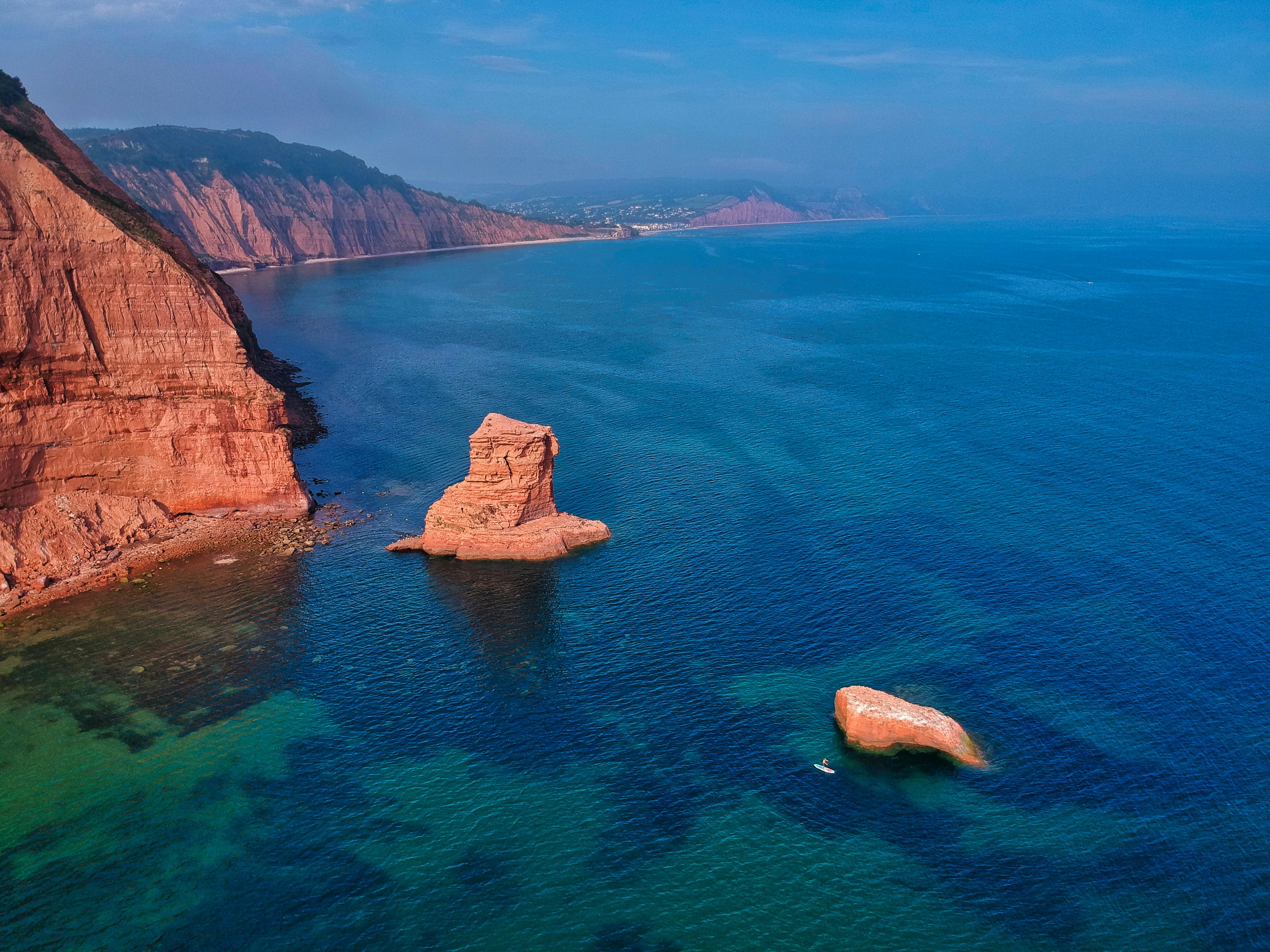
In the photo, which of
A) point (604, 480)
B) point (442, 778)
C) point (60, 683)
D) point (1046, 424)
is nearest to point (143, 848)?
point (442, 778)

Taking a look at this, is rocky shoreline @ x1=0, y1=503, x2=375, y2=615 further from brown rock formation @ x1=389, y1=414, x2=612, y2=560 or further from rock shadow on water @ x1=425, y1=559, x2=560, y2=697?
rock shadow on water @ x1=425, y1=559, x2=560, y2=697

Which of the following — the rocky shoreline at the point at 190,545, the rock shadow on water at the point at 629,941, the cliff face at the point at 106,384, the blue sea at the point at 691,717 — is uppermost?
the cliff face at the point at 106,384

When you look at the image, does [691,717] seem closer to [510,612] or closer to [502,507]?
[510,612]

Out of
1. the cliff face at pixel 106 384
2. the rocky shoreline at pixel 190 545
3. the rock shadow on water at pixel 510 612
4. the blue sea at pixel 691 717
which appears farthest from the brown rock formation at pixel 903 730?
the cliff face at pixel 106 384

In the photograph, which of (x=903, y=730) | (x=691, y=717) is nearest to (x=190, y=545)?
Answer: (x=691, y=717)

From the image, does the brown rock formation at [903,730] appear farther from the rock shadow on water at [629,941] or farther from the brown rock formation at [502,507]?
the brown rock formation at [502,507]
